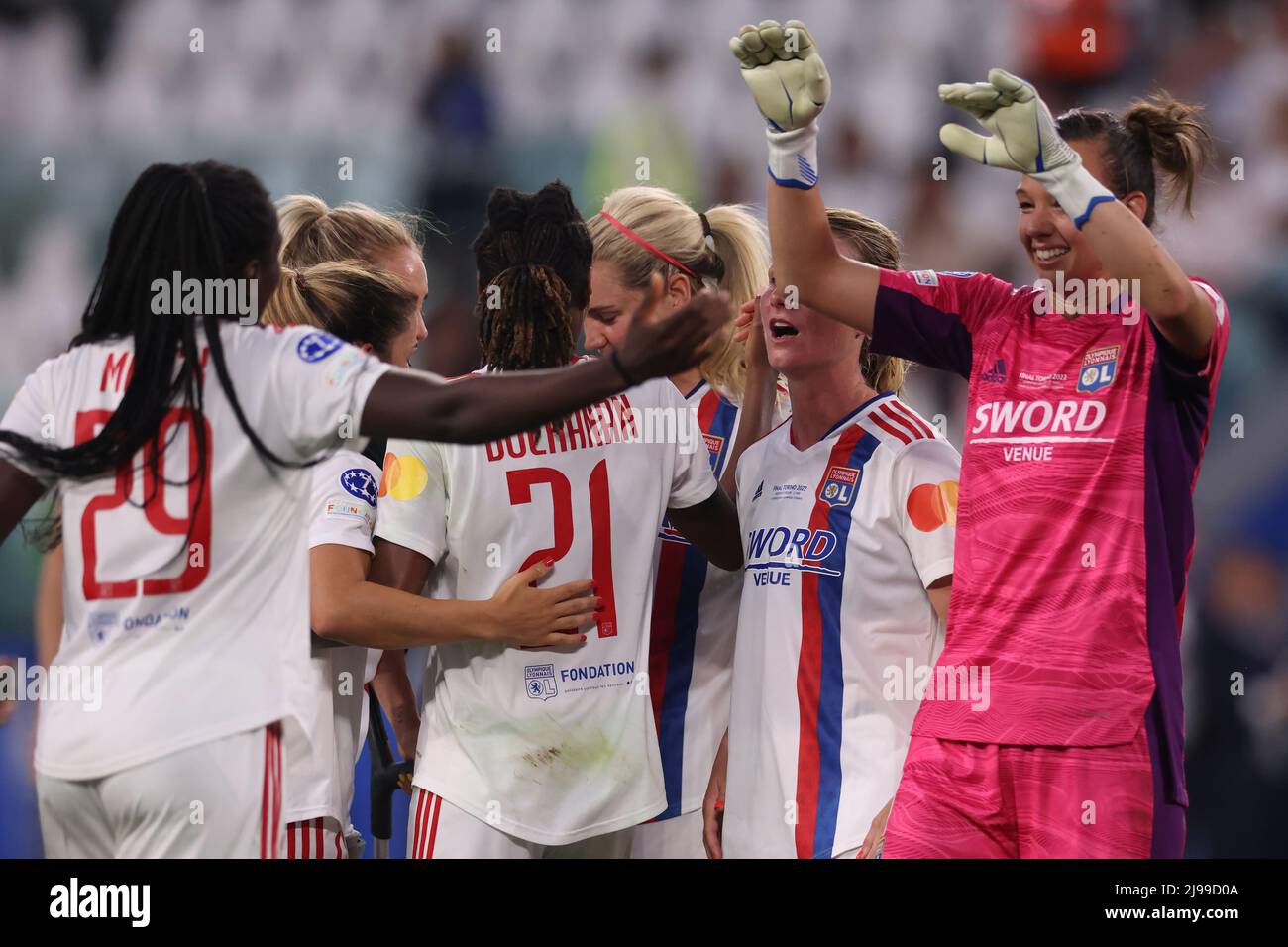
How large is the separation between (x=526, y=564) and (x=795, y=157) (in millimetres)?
1020

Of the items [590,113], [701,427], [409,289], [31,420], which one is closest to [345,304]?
[409,289]

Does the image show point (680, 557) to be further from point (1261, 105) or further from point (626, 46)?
point (1261, 105)

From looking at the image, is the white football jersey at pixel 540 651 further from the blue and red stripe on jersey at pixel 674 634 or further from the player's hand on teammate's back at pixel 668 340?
the player's hand on teammate's back at pixel 668 340

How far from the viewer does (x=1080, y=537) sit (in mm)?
2715

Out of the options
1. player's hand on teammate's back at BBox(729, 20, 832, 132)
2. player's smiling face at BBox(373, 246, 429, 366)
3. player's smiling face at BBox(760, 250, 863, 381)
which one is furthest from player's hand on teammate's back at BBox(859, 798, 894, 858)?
player's smiling face at BBox(373, 246, 429, 366)

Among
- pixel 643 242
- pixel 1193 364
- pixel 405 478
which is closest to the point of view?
pixel 1193 364

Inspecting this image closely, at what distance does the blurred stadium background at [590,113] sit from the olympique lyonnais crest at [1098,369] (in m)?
2.95

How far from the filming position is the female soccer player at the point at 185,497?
2.26 meters

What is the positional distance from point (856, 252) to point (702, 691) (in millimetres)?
1123

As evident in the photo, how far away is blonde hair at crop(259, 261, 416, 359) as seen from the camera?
342 centimetres

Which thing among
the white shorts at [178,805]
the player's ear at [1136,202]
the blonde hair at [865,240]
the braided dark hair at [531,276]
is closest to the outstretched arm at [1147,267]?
the player's ear at [1136,202]

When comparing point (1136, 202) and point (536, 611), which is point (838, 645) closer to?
point (536, 611)

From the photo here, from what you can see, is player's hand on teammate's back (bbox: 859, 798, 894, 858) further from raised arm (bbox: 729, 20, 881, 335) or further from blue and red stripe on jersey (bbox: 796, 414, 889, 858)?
raised arm (bbox: 729, 20, 881, 335)
